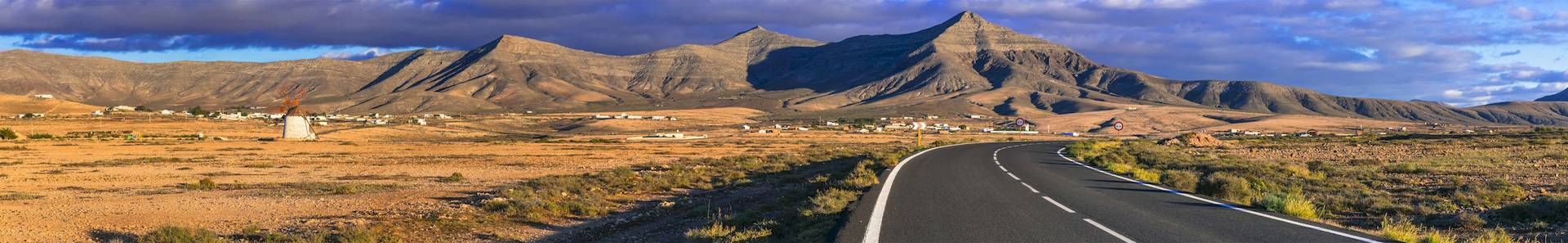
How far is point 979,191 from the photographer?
57.9 feet

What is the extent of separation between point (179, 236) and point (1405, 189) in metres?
21.1

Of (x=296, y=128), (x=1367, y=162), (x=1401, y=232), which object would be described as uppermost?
(x=296, y=128)

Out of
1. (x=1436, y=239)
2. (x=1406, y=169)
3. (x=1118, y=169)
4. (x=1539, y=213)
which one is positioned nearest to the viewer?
(x=1436, y=239)

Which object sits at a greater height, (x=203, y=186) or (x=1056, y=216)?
(x=1056, y=216)

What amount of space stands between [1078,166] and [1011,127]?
408ft

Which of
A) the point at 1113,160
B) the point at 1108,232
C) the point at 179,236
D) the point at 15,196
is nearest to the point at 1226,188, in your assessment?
the point at 1108,232

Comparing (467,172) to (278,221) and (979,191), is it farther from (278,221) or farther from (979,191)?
(979,191)

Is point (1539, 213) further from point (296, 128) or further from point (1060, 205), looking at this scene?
point (296, 128)

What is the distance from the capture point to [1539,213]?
12.2 metres

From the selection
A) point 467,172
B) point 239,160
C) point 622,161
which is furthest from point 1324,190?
point 239,160

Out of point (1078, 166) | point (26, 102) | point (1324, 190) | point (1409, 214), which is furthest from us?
point (26, 102)

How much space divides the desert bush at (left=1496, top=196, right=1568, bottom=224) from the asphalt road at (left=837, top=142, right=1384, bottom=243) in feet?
8.23

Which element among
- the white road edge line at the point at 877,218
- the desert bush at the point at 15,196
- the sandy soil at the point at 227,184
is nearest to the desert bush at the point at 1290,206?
the white road edge line at the point at 877,218

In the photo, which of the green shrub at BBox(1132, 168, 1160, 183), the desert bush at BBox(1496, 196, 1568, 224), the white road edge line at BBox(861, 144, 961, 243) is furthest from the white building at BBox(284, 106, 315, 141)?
the desert bush at BBox(1496, 196, 1568, 224)
